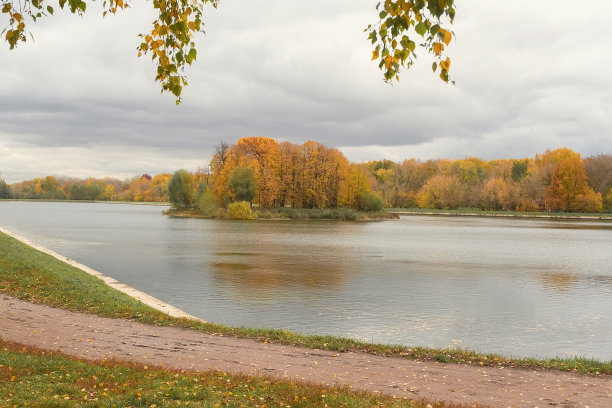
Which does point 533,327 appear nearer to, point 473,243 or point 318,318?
point 318,318

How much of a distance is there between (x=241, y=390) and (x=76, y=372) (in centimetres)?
247

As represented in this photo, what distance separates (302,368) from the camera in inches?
364

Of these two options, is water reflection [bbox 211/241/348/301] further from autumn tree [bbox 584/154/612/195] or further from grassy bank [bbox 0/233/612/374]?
autumn tree [bbox 584/154/612/195]

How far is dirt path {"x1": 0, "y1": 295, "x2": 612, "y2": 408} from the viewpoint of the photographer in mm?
8188

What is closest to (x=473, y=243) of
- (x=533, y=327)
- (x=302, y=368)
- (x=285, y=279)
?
(x=285, y=279)

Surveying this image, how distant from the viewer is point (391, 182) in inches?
5290

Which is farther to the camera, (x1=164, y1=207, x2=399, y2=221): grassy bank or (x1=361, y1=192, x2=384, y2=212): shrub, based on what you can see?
(x1=361, y1=192, x2=384, y2=212): shrub

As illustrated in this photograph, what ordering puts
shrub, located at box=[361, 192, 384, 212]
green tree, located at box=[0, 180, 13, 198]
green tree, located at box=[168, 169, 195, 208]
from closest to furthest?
green tree, located at box=[168, 169, 195, 208] < shrub, located at box=[361, 192, 384, 212] < green tree, located at box=[0, 180, 13, 198]

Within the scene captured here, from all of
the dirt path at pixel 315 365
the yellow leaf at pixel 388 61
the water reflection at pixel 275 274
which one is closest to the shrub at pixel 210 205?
the water reflection at pixel 275 274

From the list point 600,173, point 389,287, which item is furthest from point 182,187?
point 600,173

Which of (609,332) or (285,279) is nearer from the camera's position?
(609,332)

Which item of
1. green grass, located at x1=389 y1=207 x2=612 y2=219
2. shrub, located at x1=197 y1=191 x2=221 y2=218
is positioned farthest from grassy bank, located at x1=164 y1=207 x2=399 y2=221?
green grass, located at x1=389 y1=207 x2=612 y2=219

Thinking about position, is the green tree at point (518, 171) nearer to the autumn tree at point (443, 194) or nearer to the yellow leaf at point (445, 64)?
the autumn tree at point (443, 194)

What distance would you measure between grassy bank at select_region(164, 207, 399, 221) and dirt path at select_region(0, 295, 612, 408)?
68.2 m
